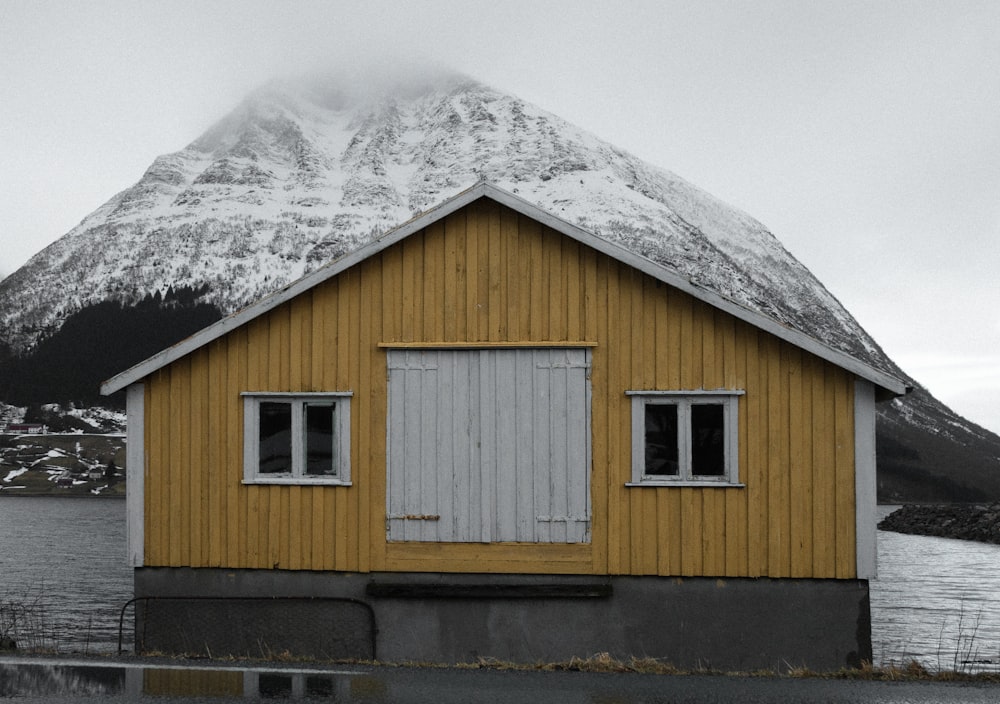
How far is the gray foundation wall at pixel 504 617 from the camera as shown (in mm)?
13133

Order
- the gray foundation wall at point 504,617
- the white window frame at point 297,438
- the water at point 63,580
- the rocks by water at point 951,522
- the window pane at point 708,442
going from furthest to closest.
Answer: the rocks by water at point 951,522, the water at point 63,580, the white window frame at point 297,438, the window pane at point 708,442, the gray foundation wall at point 504,617

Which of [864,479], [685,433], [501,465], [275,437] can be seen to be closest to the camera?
[864,479]

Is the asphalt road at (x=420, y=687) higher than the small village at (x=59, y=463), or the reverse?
the asphalt road at (x=420, y=687)

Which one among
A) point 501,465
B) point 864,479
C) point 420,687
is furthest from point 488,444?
point 420,687

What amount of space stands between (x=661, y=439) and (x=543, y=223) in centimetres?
302

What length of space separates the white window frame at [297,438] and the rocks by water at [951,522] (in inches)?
2817

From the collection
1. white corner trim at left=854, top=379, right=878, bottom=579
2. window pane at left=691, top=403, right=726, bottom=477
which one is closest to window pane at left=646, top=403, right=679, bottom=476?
window pane at left=691, top=403, right=726, bottom=477

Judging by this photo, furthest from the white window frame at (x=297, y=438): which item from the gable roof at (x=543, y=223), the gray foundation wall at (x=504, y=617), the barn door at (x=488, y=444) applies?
the gray foundation wall at (x=504, y=617)

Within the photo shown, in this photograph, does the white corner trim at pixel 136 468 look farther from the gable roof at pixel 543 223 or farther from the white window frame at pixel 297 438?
the white window frame at pixel 297 438

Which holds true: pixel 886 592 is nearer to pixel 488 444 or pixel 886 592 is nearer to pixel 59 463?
pixel 488 444

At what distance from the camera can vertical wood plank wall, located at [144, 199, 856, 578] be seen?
522 inches

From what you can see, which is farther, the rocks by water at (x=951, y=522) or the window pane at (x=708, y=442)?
the rocks by water at (x=951, y=522)

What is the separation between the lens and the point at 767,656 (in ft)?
43.1

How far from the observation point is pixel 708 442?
13.5 m
